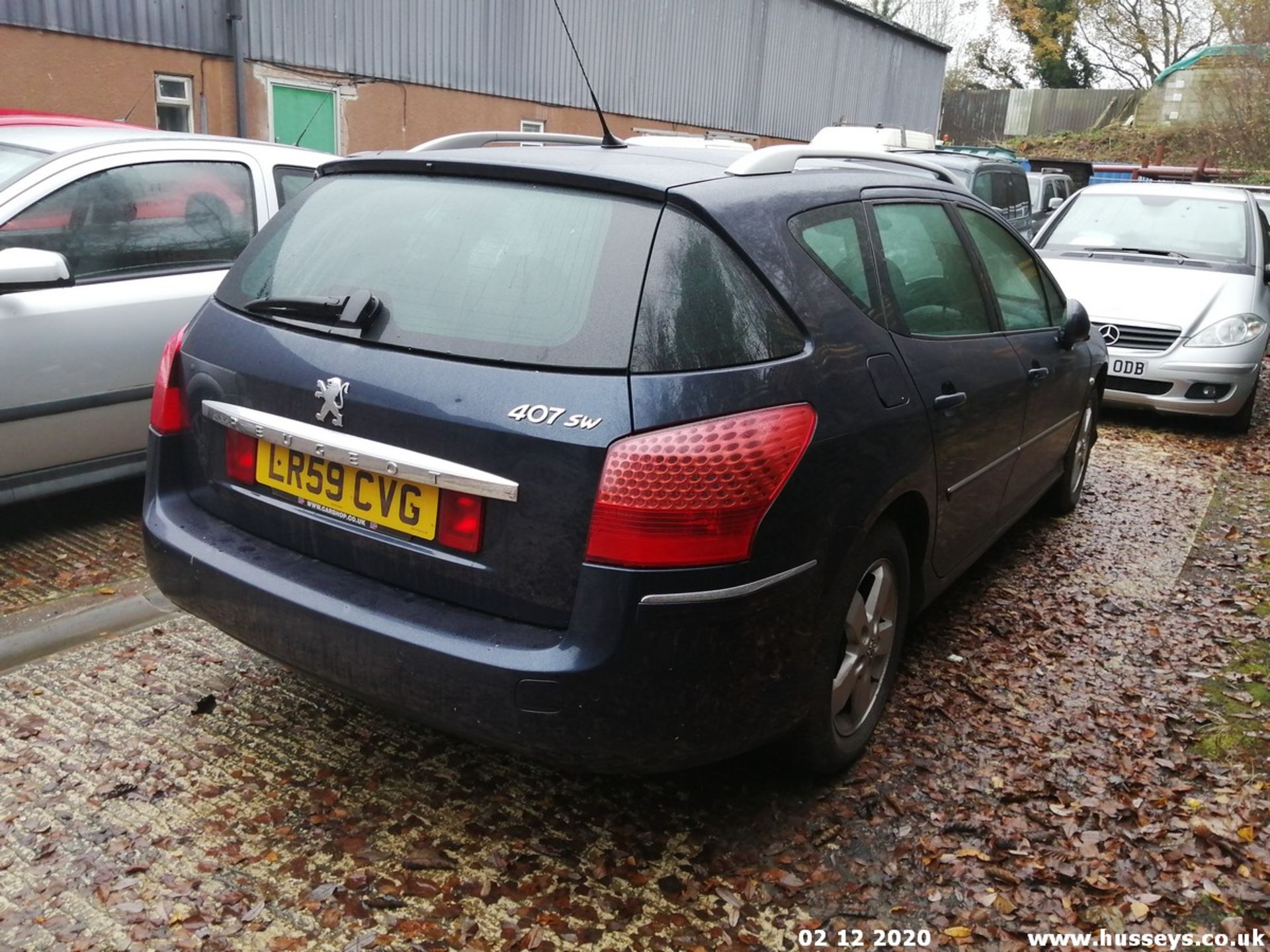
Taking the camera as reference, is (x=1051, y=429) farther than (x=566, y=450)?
Yes

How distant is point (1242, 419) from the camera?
8.17 m

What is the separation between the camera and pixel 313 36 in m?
14.7

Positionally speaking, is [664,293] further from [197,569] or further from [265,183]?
[265,183]

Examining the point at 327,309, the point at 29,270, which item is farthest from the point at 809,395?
the point at 29,270

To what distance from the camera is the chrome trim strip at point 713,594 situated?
2.38 meters

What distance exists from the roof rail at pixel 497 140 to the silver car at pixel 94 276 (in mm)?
1729

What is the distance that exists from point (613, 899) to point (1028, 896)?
1.06 metres

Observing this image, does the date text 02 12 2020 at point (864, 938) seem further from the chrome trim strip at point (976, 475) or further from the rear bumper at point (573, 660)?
the chrome trim strip at point (976, 475)

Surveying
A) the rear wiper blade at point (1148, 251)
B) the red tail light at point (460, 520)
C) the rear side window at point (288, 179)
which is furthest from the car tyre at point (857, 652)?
the rear wiper blade at point (1148, 251)

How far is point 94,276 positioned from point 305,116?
11.1 metres

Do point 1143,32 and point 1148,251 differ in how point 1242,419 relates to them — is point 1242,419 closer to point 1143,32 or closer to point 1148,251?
point 1148,251

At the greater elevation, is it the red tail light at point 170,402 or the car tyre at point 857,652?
the red tail light at point 170,402

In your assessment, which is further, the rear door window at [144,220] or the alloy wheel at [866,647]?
the rear door window at [144,220]

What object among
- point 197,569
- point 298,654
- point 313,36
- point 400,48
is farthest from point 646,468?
point 400,48
